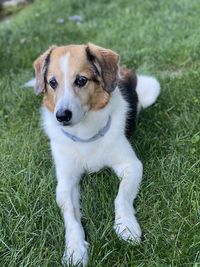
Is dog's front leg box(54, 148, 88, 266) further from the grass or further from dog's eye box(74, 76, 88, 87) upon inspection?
dog's eye box(74, 76, 88, 87)

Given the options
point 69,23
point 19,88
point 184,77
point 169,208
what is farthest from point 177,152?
point 69,23

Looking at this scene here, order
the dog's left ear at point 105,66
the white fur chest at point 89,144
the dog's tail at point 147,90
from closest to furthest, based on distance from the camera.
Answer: the dog's left ear at point 105,66 → the white fur chest at point 89,144 → the dog's tail at point 147,90

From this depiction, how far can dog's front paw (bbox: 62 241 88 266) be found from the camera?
115 inches

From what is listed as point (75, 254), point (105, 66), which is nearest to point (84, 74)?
point (105, 66)

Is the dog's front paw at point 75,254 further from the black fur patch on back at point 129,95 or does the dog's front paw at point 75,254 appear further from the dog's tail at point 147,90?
the dog's tail at point 147,90

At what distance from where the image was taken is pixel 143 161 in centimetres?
394

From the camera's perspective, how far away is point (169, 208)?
330cm

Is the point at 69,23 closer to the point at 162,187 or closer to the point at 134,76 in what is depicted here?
the point at 134,76

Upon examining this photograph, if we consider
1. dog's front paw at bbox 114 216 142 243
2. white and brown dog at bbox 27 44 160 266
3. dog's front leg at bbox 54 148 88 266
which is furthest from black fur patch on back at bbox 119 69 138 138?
dog's front paw at bbox 114 216 142 243

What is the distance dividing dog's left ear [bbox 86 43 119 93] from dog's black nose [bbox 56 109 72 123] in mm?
407

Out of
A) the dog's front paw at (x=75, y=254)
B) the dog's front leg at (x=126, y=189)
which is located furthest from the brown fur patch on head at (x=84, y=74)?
the dog's front paw at (x=75, y=254)

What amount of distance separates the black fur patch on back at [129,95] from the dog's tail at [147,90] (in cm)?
24

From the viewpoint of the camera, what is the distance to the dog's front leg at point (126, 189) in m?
3.12

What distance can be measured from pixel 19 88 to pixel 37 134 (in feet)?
3.62
